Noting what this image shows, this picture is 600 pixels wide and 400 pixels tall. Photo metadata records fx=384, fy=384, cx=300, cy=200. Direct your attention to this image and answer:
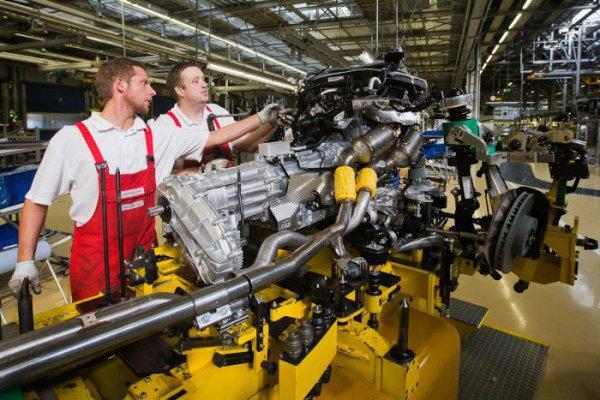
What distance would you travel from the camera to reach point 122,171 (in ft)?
7.38

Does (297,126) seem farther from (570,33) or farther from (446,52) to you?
(570,33)

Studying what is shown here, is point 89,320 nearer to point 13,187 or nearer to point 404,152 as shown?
point 404,152

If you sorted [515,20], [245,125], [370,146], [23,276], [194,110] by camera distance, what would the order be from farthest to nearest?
1. [515,20]
2. [194,110]
3. [245,125]
4. [370,146]
5. [23,276]

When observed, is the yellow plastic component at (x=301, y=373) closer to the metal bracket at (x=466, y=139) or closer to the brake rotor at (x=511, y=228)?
the brake rotor at (x=511, y=228)

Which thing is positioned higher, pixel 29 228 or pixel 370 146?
pixel 370 146

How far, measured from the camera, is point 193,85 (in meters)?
3.06

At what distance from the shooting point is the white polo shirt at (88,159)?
2072 mm

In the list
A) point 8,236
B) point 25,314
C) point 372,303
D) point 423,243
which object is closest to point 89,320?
point 25,314

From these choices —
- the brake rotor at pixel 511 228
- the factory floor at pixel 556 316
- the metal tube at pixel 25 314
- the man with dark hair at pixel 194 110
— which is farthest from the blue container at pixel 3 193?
the brake rotor at pixel 511 228

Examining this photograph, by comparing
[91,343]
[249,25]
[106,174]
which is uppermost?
[249,25]

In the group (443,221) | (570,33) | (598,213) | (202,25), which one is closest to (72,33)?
(202,25)

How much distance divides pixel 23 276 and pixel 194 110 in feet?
6.06

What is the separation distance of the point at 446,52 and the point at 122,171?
1324 centimetres

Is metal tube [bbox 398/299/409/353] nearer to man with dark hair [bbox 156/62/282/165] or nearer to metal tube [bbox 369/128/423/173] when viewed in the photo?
metal tube [bbox 369/128/423/173]
